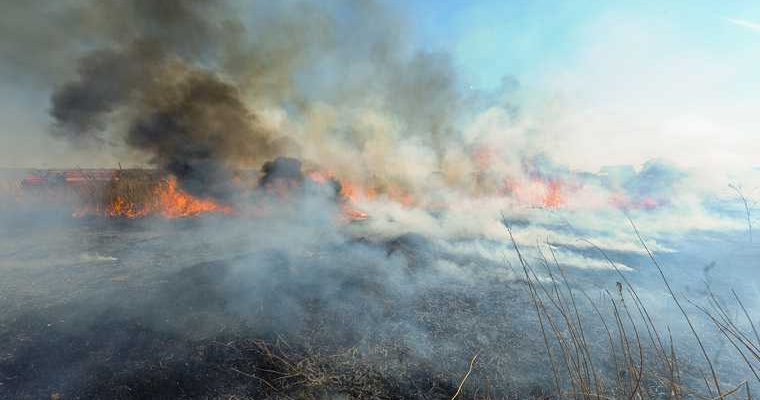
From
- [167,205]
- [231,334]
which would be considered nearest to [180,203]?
[167,205]

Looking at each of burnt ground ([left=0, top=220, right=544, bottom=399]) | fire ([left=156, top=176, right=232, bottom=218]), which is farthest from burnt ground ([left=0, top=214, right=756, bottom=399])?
fire ([left=156, top=176, right=232, bottom=218])

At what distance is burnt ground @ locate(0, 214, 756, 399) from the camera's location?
5.09 metres

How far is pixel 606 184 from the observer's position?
24.8 meters

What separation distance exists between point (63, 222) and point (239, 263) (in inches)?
545

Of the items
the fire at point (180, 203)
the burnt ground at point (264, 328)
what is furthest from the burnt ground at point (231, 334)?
the fire at point (180, 203)

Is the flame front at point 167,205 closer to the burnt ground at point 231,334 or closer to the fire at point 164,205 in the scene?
the fire at point 164,205

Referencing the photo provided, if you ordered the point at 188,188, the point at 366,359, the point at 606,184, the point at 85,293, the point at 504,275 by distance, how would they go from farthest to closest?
1. the point at 606,184
2. the point at 188,188
3. the point at 504,275
4. the point at 85,293
5. the point at 366,359

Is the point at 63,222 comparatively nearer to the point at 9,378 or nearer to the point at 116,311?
the point at 116,311

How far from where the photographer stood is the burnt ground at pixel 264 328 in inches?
201

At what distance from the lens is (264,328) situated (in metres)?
6.51

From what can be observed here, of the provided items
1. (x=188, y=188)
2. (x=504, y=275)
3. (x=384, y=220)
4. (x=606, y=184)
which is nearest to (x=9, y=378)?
(x=504, y=275)

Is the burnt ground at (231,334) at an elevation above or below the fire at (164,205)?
below

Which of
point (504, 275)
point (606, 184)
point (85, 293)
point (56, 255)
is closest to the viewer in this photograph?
point (85, 293)

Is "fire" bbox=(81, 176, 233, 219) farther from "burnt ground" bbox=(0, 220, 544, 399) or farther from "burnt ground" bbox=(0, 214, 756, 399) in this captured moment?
"burnt ground" bbox=(0, 220, 544, 399)
